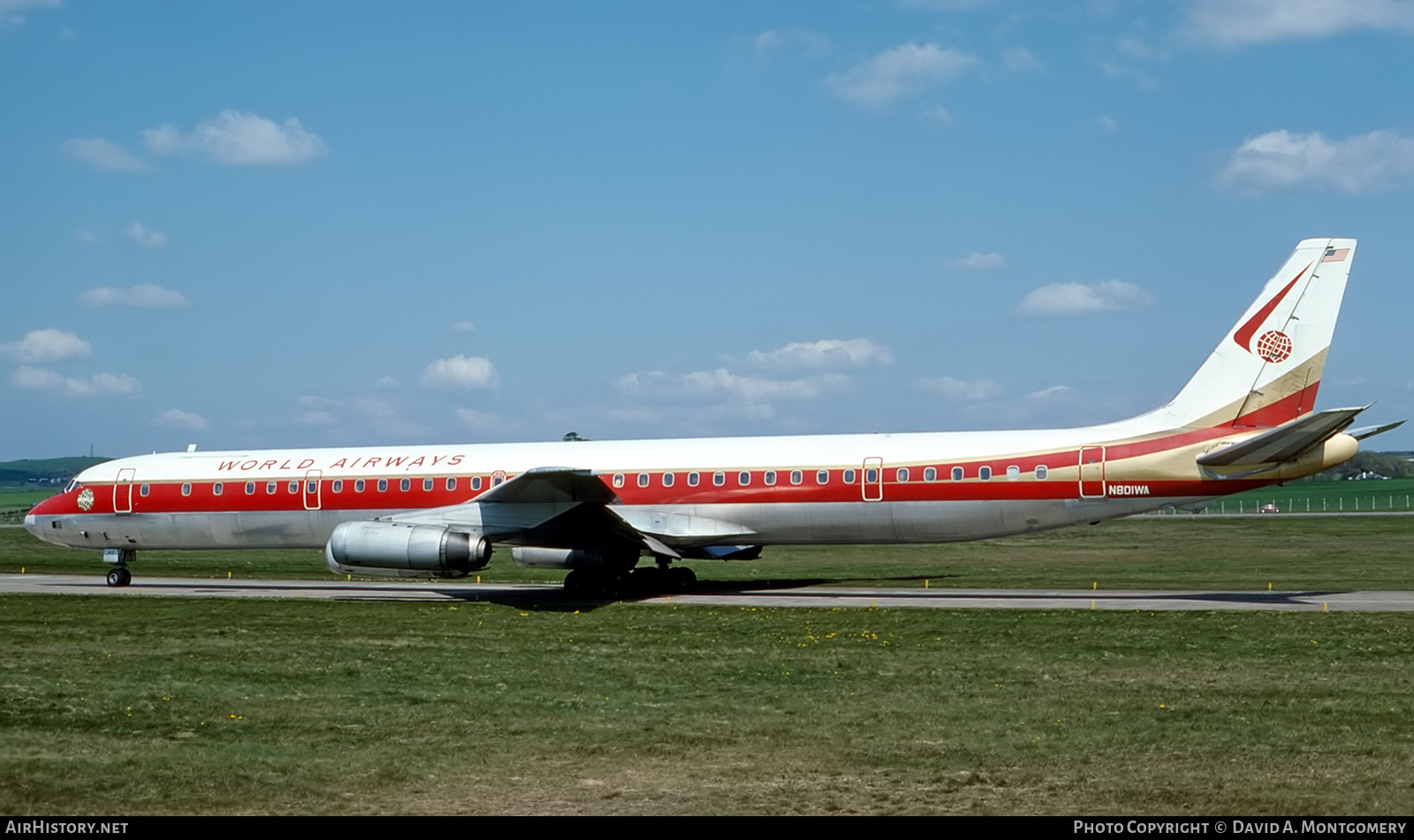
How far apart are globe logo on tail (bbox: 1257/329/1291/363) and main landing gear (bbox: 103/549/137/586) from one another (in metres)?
25.6

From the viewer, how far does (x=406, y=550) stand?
A: 2534cm

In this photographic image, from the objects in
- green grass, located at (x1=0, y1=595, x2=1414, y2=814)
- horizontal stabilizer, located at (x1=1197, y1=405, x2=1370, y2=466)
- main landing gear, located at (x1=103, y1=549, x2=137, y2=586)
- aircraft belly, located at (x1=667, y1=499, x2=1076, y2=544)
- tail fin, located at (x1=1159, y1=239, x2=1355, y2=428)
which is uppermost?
tail fin, located at (x1=1159, y1=239, x2=1355, y2=428)

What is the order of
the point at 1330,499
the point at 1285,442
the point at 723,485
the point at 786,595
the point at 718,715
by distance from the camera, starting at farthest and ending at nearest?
the point at 1330,499, the point at 723,485, the point at 786,595, the point at 1285,442, the point at 718,715

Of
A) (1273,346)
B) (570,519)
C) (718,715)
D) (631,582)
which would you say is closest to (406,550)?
(570,519)

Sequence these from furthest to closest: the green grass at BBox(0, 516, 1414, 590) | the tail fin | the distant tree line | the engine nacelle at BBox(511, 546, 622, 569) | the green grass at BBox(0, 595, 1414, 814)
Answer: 1. the distant tree line
2. the green grass at BBox(0, 516, 1414, 590)
3. the engine nacelle at BBox(511, 546, 622, 569)
4. the tail fin
5. the green grass at BBox(0, 595, 1414, 814)

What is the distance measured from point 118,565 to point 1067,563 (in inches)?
985

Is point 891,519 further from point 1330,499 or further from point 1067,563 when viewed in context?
point 1330,499

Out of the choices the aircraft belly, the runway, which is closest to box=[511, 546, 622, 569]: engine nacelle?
the runway

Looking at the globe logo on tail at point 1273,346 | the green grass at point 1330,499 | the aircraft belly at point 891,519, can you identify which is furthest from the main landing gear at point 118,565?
the green grass at point 1330,499

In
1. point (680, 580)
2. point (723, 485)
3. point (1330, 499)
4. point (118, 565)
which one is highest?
point (723, 485)

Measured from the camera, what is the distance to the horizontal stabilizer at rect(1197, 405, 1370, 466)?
22469 mm

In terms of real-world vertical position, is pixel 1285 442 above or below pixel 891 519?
above

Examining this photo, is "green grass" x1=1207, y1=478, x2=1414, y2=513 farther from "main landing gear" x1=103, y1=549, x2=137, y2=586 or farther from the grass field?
"main landing gear" x1=103, y1=549, x2=137, y2=586
